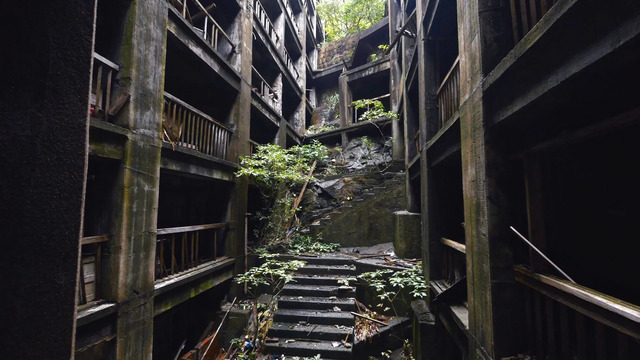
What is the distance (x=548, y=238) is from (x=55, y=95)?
3.99 metres

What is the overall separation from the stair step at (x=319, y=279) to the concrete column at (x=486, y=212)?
4.84 meters

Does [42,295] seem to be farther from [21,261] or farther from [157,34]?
[157,34]

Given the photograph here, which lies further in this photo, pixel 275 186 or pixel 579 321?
pixel 275 186

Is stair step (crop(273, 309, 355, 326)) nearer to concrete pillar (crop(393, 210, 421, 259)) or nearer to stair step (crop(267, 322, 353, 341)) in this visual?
stair step (crop(267, 322, 353, 341))

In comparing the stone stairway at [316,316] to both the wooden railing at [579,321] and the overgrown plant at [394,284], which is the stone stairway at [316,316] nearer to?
the overgrown plant at [394,284]

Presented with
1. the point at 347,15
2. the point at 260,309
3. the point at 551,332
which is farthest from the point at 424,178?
the point at 347,15

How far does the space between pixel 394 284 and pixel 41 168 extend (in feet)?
22.1

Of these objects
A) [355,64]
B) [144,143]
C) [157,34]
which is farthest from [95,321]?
[355,64]

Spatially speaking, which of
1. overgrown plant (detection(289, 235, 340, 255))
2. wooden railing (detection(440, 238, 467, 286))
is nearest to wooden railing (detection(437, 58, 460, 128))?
wooden railing (detection(440, 238, 467, 286))

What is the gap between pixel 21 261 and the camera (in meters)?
0.82

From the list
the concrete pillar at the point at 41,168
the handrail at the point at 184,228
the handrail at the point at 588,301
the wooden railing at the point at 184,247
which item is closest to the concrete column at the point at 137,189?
the handrail at the point at 184,228

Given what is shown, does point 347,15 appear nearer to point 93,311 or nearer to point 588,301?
point 93,311

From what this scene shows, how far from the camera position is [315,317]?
6.96 metres

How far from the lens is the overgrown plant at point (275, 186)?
349 inches
